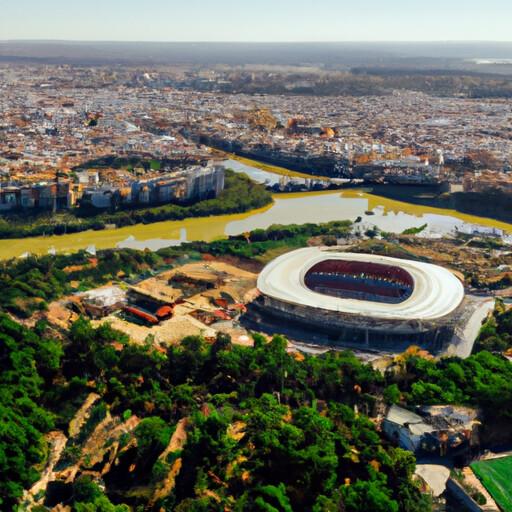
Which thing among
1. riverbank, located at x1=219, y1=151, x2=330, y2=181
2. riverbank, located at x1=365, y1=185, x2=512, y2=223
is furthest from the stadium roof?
riverbank, located at x1=219, y1=151, x2=330, y2=181

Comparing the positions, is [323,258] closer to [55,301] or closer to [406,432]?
[55,301]

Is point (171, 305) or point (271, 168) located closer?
point (171, 305)

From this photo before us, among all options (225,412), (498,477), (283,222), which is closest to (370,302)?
(225,412)

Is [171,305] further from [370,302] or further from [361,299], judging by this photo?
[361,299]

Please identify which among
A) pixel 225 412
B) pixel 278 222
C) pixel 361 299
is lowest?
pixel 278 222

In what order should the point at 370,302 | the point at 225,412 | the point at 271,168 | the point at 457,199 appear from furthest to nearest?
the point at 271,168 → the point at 457,199 → the point at 370,302 → the point at 225,412

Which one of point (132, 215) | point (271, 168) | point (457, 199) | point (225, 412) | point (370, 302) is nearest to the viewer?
point (225, 412)
